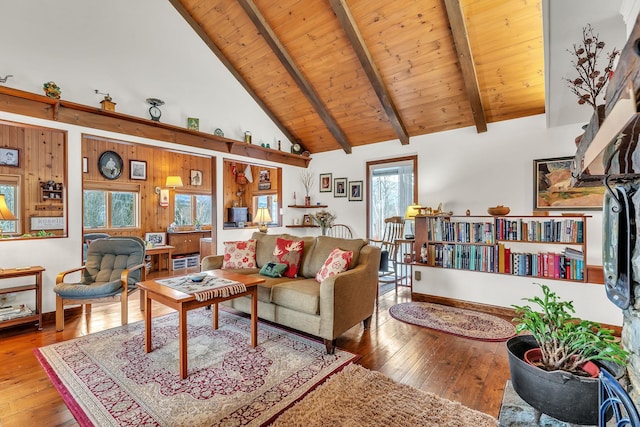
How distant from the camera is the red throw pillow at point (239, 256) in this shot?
3.73 metres

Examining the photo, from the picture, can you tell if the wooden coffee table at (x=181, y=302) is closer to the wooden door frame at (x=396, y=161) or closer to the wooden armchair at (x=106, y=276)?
A: the wooden armchair at (x=106, y=276)

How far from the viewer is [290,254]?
11.4 ft

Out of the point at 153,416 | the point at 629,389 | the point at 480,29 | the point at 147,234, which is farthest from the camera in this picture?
the point at 147,234

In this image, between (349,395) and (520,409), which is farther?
(349,395)

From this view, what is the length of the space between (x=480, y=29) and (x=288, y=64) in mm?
2574

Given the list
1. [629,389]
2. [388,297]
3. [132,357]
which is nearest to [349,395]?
[629,389]

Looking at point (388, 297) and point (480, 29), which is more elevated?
point (480, 29)

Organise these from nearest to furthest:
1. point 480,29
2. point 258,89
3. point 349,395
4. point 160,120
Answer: point 349,395
point 480,29
point 160,120
point 258,89

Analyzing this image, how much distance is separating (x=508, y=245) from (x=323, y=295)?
3069 millimetres

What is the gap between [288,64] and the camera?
177 inches

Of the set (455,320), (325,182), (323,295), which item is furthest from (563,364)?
(325,182)

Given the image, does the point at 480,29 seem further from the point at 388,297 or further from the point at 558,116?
the point at 388,297

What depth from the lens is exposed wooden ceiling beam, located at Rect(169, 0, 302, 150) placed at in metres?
4.61

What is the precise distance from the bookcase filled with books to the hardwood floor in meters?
1.25
